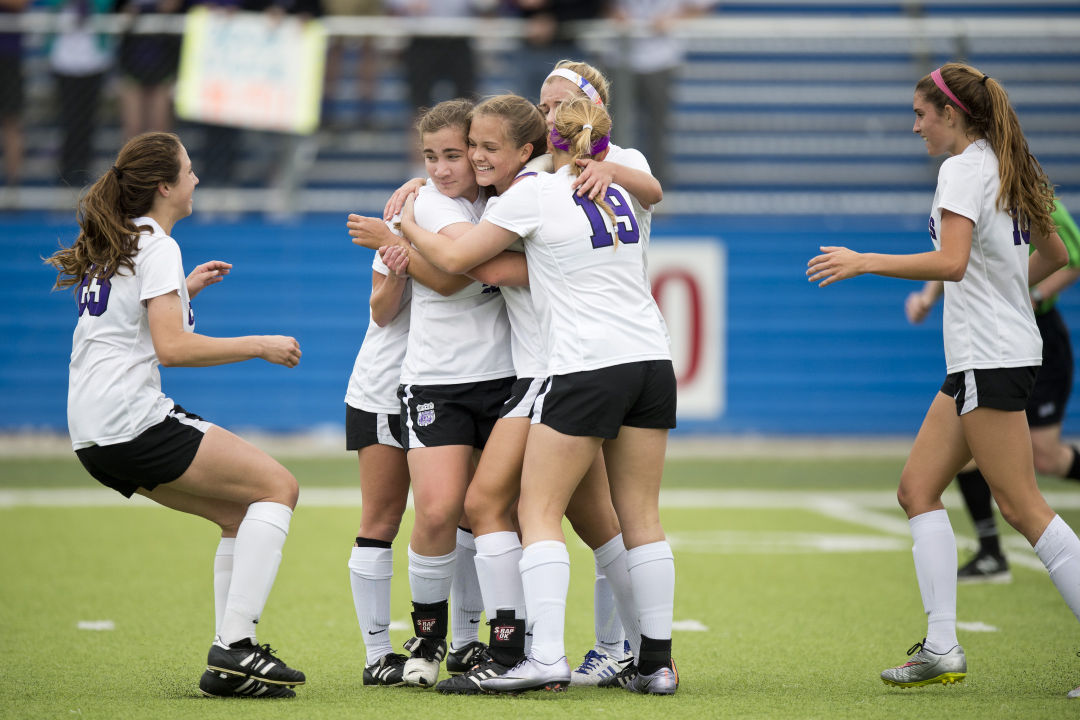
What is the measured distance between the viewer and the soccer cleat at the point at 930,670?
4.41m

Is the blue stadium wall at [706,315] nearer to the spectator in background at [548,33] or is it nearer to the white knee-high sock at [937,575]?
the spectator in background at [548,33]

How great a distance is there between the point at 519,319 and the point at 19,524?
5.17m

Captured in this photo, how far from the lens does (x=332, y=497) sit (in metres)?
9.43

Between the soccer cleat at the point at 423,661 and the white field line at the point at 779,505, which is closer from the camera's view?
the soccer cleat at the point at 423,661

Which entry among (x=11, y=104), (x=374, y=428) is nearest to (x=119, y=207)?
(x=374, y=428)

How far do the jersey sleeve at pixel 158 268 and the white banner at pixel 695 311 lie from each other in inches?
296

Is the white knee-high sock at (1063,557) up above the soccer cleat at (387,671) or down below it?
above

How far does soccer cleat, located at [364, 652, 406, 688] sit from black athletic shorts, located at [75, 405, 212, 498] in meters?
1.00

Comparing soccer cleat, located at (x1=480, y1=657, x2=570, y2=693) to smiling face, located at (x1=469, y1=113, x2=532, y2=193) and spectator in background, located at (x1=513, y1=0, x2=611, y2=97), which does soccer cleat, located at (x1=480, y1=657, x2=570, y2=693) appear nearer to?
smiling face, located at (x1=469, y1=113, x2=532, y2=193)

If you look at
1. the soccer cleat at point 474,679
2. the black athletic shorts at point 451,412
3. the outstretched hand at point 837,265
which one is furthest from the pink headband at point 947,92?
the soccer cleat at point 474,679

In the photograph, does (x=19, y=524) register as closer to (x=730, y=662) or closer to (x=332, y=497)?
(x=332, y=497)

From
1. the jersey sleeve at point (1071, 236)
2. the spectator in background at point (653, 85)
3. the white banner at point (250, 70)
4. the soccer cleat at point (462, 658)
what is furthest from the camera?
the spectator in background at point (653, 85)

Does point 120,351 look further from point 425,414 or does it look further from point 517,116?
point 517,116

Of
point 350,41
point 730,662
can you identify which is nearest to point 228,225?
point 350,41
